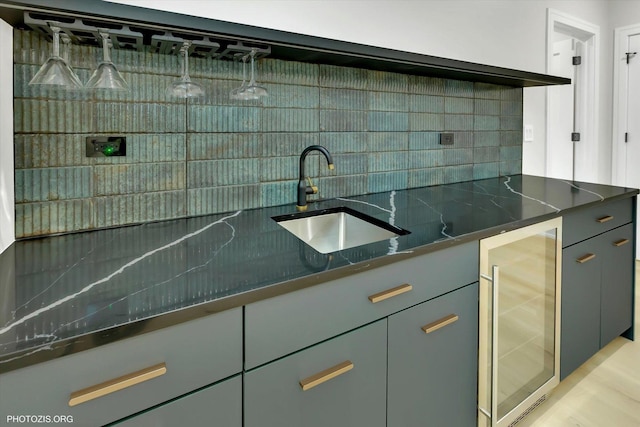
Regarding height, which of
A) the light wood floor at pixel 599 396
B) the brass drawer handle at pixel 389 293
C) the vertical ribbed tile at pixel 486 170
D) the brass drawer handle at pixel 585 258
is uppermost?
the vertical ribbed tile at pixel 486 170

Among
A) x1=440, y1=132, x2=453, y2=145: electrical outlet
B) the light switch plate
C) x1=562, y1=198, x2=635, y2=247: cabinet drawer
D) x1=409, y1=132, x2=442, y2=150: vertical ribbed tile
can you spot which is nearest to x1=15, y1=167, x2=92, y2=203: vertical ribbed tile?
x1=409, y1=132, x2=442, y2=150: vertical ribbed tile

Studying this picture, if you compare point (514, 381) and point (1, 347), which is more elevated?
point (1, 347)

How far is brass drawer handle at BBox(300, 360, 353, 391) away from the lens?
947 millimetres

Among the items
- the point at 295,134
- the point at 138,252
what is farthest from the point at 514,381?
the point at 138,252

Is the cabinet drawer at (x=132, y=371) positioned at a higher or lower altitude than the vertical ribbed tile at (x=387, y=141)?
lower

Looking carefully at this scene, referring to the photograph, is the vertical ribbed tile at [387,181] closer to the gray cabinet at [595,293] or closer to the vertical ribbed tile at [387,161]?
the vertical ribbed tile at [387,161]

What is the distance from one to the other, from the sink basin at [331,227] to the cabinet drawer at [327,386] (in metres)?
0.50

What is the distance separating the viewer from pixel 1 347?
0.61m

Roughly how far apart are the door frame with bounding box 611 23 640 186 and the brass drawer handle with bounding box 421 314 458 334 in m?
3.19

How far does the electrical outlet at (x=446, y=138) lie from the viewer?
222 cm

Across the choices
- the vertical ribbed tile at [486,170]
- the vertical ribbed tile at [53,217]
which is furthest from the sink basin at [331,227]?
the vertical ribbed tile at [486,170]

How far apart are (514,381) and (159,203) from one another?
5.03 ft

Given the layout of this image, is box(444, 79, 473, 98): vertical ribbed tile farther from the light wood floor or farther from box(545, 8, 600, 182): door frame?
the light wood floor

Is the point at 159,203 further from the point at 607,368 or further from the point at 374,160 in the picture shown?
the point at 607,368
